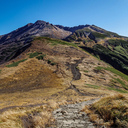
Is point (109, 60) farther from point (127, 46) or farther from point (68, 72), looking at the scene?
point (127, 46)

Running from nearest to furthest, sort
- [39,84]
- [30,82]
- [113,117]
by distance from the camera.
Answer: [113,117] → [39,84] → [30,82]

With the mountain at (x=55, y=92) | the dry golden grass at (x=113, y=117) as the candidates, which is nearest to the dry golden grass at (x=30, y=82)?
the mountain at (x=55, y=92)

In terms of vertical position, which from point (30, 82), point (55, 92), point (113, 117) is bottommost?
point (55, 92)

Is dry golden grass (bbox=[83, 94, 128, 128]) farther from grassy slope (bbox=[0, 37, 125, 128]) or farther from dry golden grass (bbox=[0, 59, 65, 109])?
dry golden grass (bbox=[0, 59, 65, 109])

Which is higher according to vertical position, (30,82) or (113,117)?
(30,82)

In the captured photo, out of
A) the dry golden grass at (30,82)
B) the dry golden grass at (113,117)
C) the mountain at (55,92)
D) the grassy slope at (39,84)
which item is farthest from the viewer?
the dry golden grass at (30,82)

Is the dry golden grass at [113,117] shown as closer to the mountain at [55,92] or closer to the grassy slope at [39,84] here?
the mountain at [55,92]

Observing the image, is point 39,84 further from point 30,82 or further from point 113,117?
point 113,117

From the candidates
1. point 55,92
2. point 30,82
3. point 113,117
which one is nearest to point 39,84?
point 30,82

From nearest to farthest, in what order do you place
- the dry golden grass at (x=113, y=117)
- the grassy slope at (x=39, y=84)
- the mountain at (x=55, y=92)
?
1. the dry golden grass at (x=113, y=117)
2. the mountain at (x=55, y=92)
3. the grassy slope at (x=39, y=84)

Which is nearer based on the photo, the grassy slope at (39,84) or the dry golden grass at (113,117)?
the dry golden grass at (113,117)

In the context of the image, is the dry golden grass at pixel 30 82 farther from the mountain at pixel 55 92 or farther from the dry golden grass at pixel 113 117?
the dry golden grass at pixel 113 117

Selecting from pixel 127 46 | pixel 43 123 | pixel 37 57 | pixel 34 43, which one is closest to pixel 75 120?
pixel 43 123

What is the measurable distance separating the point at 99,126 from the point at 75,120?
5.08ft
